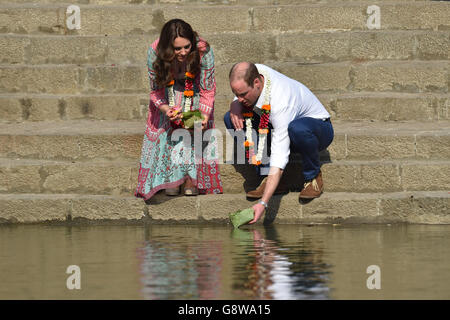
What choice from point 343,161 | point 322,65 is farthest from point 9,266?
point 322,65

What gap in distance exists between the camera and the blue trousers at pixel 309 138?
8.19 metres

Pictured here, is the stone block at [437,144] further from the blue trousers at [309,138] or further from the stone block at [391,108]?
the stone block at [391,108]

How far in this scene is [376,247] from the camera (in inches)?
280

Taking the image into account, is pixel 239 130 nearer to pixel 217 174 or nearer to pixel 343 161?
pixel 217 174

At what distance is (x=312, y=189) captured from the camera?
841cm

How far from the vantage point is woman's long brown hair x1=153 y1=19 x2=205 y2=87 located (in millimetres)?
8203

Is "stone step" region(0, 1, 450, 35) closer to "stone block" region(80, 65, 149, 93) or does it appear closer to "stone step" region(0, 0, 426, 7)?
"stone step" region(0, 0, 426, 7)

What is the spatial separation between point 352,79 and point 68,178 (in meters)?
3.05

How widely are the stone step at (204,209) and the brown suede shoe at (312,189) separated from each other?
57mm

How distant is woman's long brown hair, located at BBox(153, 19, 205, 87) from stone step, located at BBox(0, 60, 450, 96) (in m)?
1.90

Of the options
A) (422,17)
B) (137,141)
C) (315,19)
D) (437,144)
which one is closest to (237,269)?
(137,141)

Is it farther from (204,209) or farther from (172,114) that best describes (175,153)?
(204,209)

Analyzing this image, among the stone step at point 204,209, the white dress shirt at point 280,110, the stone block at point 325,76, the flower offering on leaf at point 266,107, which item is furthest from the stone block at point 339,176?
the stone block at point 325,76

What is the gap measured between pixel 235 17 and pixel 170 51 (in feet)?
9.68
